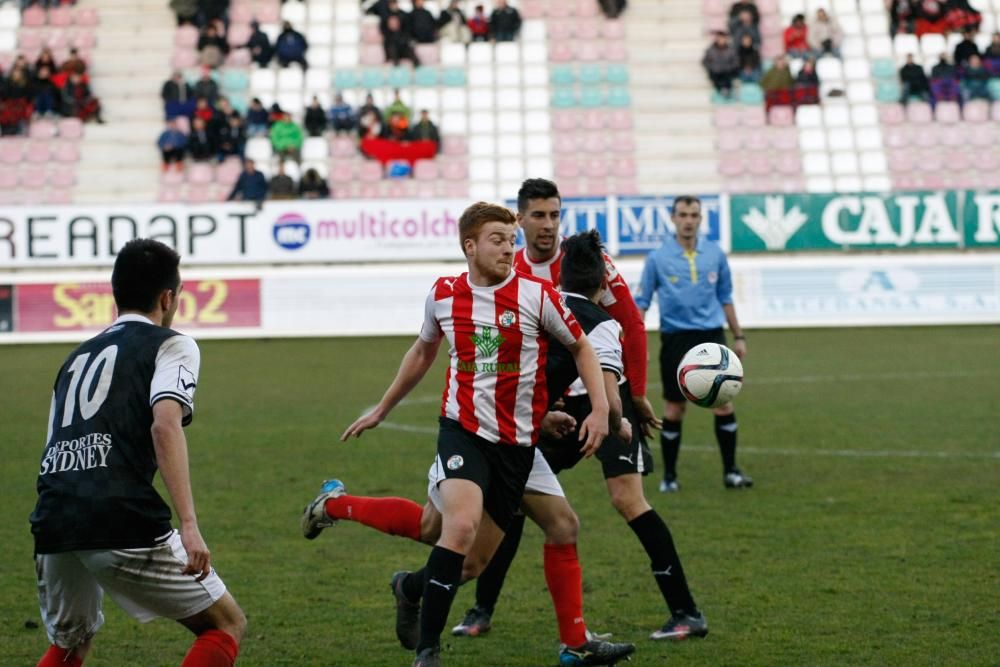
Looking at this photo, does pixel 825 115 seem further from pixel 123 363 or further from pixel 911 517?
pixel 123 363

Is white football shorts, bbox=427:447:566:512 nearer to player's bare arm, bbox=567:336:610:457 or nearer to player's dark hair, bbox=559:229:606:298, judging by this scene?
player's bare arm, bbox=567:336:610:457

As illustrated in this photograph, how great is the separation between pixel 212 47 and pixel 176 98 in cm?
180

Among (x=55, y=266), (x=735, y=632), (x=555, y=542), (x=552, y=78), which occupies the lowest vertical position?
(x=735, y=632)

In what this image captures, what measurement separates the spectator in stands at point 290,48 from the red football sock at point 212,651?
1084 inches

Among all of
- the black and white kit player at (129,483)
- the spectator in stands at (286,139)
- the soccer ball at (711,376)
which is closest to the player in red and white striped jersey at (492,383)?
the black and white kit player at (129,483)

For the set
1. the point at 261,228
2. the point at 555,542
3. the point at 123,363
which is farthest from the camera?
the point at 261,228

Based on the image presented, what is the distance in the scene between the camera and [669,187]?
95.8ft

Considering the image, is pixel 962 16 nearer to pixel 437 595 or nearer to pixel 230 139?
pixel 230 139

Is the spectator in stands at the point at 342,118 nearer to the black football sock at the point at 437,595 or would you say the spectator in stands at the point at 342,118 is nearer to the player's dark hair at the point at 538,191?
the player's dark hair at the point at 538,191

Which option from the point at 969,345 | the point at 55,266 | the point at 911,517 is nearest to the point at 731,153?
the point at 969,345

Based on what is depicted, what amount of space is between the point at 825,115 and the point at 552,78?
228 inches

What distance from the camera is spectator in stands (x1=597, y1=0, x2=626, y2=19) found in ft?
107

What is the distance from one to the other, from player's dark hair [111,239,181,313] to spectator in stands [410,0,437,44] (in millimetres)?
27446

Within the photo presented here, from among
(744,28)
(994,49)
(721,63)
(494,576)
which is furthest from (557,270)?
(994,49)
